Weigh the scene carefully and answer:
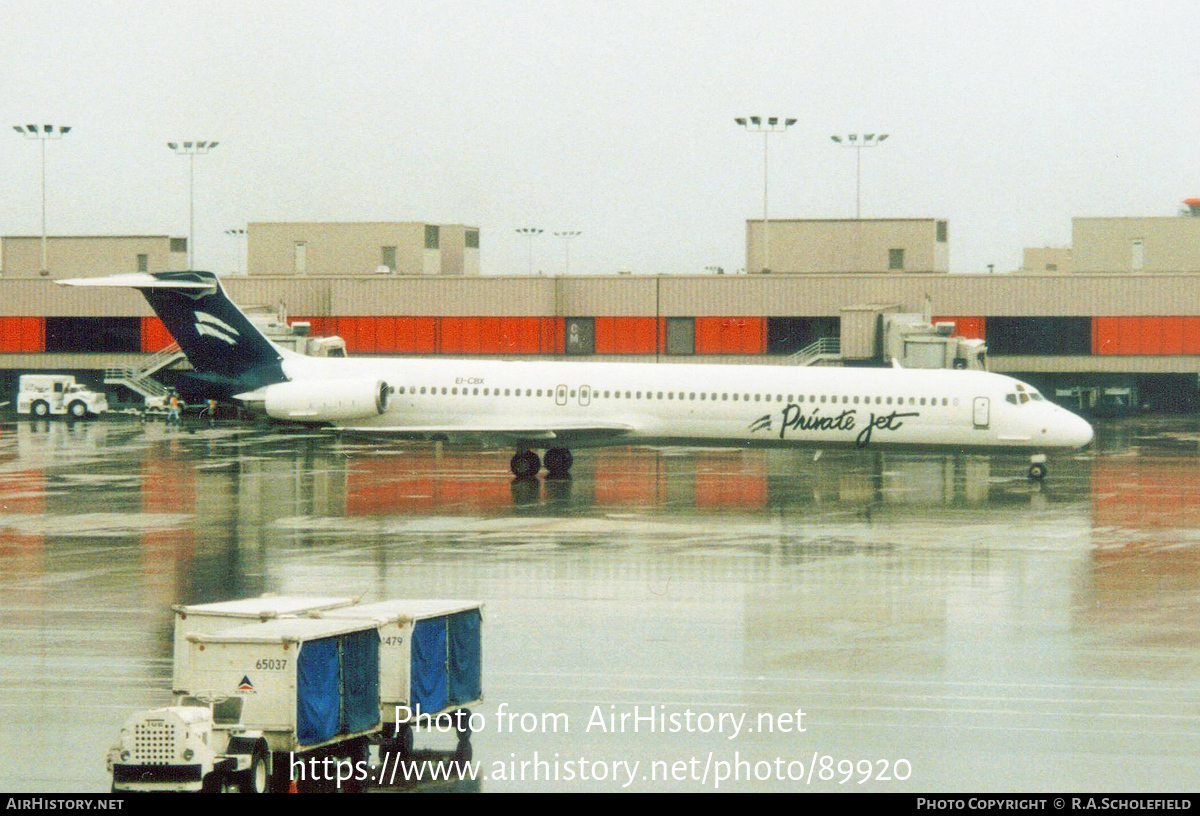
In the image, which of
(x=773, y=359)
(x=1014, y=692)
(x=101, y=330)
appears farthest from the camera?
(x=101, y=330)

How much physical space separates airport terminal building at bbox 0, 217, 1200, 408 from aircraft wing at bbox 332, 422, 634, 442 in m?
27.4

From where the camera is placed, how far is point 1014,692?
698 inches

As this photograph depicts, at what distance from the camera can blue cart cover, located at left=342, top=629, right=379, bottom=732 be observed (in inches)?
576

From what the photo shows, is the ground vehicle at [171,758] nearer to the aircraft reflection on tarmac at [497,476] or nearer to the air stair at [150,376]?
the aircraft reflection on tarmac at [497,476]

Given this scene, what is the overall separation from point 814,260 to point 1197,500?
46891 mm

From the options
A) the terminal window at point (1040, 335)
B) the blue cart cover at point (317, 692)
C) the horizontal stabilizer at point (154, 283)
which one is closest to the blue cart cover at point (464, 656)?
the blue cart cover at point (317, 692)

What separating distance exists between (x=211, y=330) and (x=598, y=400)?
11.1 metres

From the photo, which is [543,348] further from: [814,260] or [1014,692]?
[1014,692]

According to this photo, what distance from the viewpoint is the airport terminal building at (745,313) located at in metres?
73.5

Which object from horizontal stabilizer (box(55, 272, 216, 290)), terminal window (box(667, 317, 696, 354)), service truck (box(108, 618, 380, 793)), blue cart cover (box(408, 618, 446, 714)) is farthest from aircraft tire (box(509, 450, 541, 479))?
terminal window (box(667, 317, 696, 354))

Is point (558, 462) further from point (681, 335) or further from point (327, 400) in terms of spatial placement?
point (681, 335)

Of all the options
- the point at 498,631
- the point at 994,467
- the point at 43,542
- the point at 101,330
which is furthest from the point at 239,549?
the point at 101,330

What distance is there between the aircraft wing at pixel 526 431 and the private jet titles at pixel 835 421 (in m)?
4.28

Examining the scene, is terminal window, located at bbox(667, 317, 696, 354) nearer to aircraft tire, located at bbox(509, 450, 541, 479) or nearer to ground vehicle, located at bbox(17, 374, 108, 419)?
ground vehicle, located at bbox(17, 374, 108, 419)
